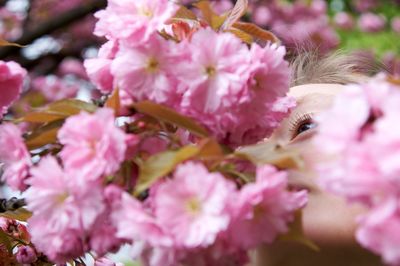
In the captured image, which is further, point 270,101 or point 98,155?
point 270,101

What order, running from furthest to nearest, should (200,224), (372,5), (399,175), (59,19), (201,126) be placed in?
(372,5) → (59,19) → (201,126) → (200,224) → (399,175)

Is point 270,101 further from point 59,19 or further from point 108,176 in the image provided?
point 59,19

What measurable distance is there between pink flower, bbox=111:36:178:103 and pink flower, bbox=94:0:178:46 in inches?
0.7

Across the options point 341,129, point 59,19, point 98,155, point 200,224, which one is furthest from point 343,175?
point 59,19

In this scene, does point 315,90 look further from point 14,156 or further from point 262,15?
point 262,15

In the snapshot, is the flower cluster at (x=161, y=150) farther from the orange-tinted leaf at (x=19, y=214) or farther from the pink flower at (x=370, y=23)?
the pink flower at (x=370, y=23)

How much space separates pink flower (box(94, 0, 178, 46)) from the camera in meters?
0.96

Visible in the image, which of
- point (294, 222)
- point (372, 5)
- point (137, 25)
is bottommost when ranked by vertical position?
point (372, 5)

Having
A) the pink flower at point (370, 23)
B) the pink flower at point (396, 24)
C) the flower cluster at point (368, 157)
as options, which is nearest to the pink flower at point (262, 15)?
the pink flower at point (370, 23)

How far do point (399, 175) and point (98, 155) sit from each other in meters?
0.34

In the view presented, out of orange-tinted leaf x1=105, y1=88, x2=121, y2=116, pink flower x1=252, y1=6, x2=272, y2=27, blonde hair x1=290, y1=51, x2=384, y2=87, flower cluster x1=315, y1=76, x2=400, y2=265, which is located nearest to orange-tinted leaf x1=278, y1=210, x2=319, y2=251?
flower cluster x1=315, y1=76, x2=400, y2=265

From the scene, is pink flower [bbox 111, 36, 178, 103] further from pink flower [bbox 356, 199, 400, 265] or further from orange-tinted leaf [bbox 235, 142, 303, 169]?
pink flower [bbox 356, 199, 400, 265]

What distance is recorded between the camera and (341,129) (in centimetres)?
71

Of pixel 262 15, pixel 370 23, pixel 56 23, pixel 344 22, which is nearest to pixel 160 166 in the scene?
pixel 56 23
